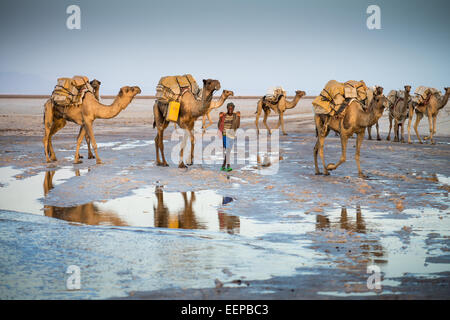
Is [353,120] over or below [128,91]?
below

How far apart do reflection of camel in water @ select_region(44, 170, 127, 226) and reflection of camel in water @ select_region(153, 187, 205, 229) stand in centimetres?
60

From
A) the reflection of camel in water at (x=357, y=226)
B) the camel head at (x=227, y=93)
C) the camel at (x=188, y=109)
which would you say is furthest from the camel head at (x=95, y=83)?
the reflection of camel in water at (x=357, y=226)

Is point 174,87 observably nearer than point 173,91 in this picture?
No

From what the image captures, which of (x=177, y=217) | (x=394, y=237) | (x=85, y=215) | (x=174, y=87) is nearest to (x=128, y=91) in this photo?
(x=174, y=87)

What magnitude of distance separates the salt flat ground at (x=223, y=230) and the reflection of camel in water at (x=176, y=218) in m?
0.03

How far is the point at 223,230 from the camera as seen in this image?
24.1 feet

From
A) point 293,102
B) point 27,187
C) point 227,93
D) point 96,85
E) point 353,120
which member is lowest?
point 27,187

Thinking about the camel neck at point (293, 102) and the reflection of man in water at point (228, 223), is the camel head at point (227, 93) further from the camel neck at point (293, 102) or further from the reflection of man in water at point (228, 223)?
the camel neck at point (293, 102)

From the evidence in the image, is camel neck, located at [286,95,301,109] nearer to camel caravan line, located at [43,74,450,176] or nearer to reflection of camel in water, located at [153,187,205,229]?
camel caravan line, located at [43,74,450,176]

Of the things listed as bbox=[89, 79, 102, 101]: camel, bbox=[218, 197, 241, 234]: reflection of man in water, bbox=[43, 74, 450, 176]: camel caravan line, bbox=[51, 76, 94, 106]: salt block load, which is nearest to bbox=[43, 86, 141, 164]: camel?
bbox=[43, 74, 450, 176]: camel caravan line

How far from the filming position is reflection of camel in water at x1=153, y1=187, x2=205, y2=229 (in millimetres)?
7669

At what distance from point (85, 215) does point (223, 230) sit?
243cm

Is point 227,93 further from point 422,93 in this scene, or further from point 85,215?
point 422,93
